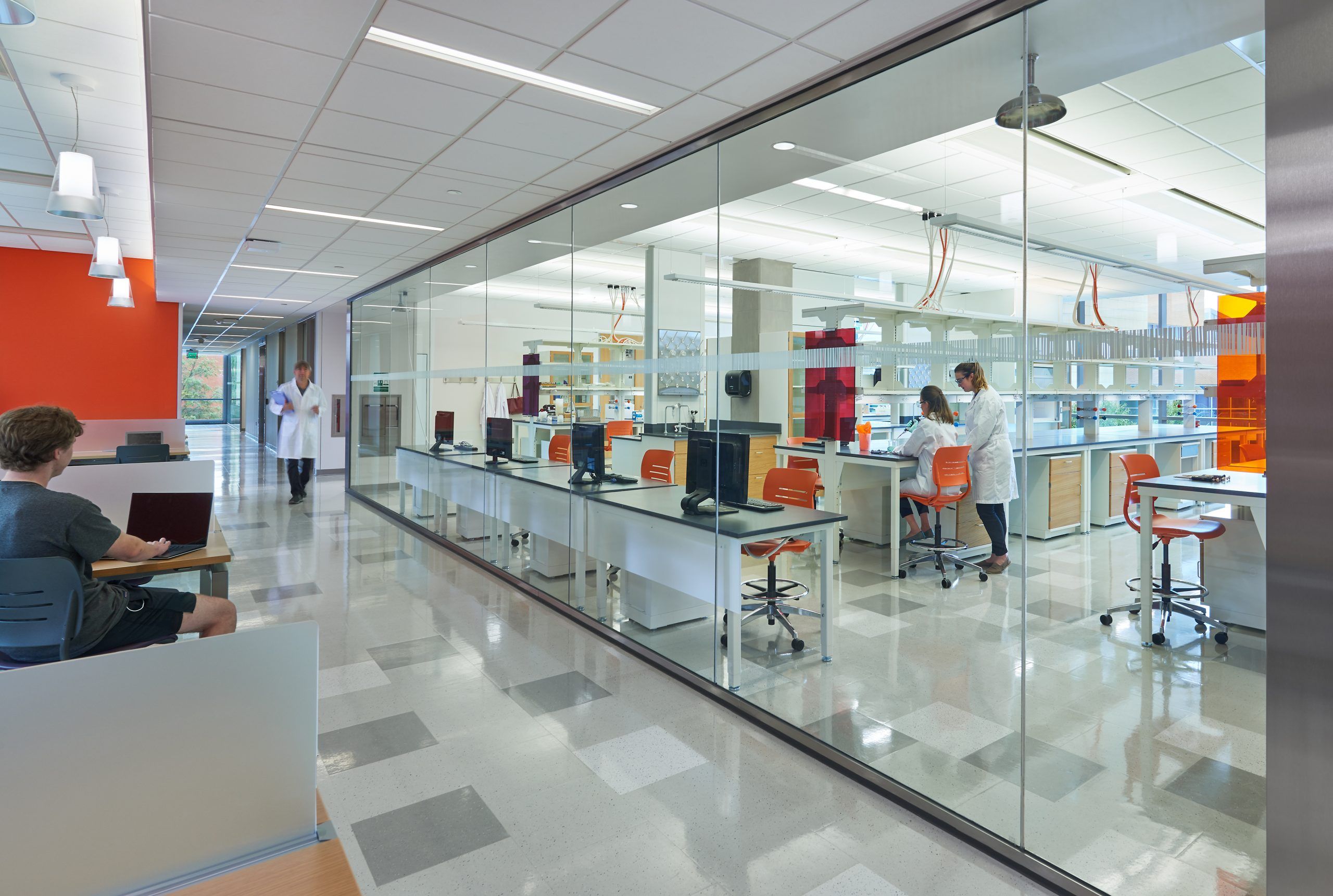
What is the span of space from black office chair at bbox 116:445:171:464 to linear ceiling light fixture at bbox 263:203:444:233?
92.5 inches

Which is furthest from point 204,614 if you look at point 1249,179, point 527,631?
point 1249,179

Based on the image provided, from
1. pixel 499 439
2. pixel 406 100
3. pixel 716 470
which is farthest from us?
pixel 499 439

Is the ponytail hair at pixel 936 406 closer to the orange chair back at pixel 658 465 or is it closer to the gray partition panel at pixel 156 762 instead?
the orange chair back at pixel 658 465

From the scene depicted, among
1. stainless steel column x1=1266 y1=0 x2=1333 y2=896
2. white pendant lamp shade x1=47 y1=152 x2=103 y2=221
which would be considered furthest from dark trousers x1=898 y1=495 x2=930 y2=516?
white pendant lamp shade x1=47 y1=152 x2=103 y2=221

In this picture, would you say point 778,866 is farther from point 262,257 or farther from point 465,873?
point 262,257

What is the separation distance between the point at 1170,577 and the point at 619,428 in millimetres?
3200

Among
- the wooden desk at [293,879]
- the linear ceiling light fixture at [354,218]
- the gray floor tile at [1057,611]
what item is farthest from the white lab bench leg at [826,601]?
the linear ceiling light fixture at [354,218]

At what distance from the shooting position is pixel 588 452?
16.1 ft

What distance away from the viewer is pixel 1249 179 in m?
1.94

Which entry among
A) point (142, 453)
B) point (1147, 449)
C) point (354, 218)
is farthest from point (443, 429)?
point (1147, 449)

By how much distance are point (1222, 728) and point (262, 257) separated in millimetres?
8333

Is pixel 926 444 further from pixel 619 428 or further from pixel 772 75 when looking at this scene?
pixel 619 428

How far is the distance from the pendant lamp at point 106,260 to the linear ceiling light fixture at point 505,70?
4688mm

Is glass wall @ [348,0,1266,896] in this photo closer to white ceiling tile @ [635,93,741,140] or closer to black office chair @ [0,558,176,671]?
white ceiling tile @ [635,93,741,140]
